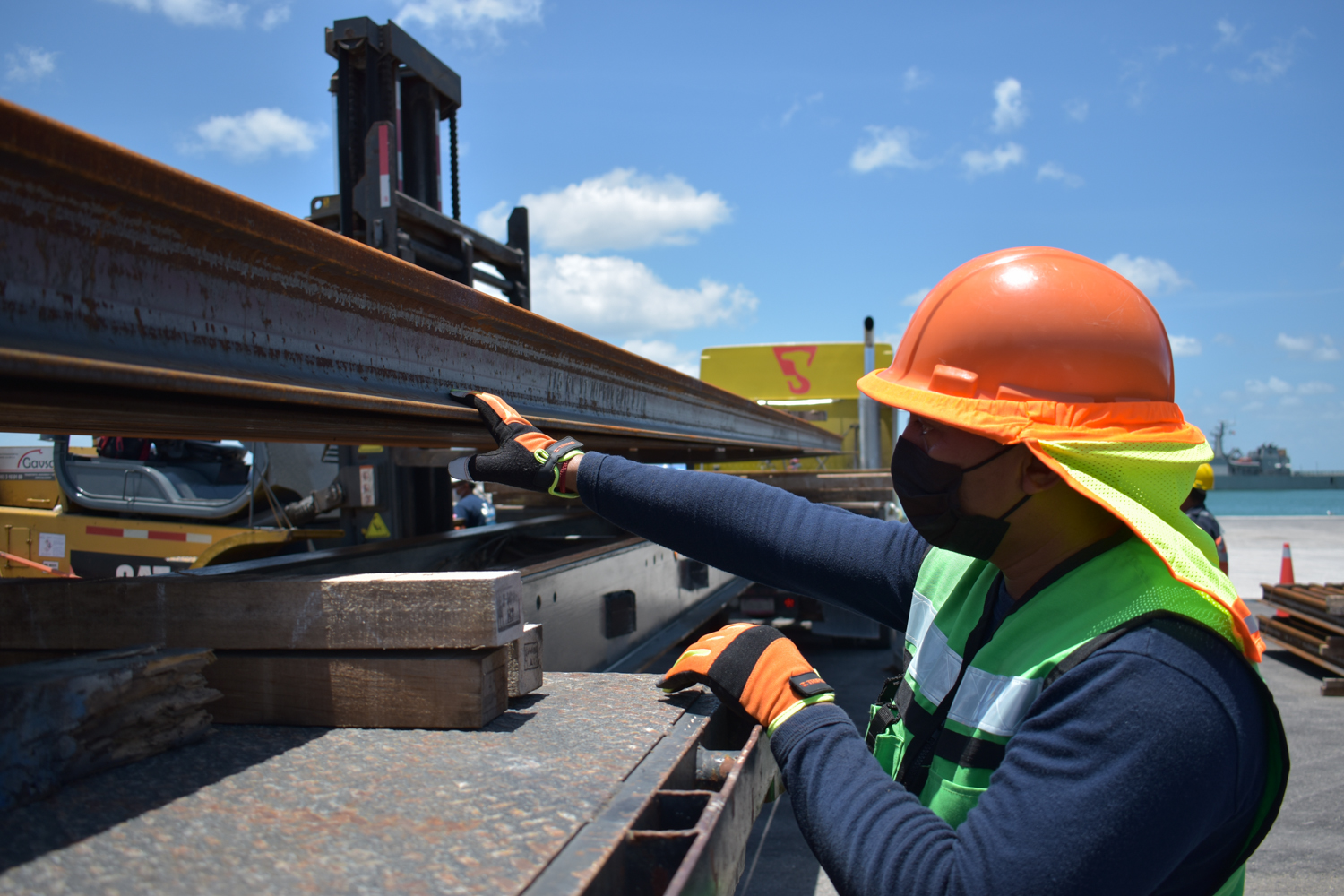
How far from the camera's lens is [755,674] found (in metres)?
1.56

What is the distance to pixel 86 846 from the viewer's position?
3.38ft

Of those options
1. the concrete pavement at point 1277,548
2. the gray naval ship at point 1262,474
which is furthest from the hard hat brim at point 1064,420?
the gray naval ship at point 1262,474

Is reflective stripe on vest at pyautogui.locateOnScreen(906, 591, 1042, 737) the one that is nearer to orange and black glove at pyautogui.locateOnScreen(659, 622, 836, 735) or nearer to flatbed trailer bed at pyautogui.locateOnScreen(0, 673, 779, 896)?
orange and black glove at pyautogui.locateOnScreen(659, 622, 836, 735)

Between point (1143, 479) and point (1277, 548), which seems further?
point (1277, 548)

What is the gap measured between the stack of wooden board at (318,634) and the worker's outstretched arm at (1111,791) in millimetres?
705

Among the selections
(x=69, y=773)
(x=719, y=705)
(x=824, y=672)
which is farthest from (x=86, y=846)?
(x=824, y=672)

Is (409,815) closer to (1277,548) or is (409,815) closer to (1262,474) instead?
(1277,548)

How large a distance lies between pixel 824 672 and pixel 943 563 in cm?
610

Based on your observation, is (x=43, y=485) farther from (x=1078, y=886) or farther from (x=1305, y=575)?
(x=1305, y=575)

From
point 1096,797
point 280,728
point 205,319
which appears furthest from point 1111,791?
point 205,319

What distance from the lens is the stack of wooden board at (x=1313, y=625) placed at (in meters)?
7.05

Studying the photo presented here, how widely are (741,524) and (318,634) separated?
0.87 meters

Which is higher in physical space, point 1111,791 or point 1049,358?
point 1049,358

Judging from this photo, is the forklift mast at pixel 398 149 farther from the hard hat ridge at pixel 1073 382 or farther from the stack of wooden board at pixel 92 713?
the hard hat ridge at pixel 1073 382
